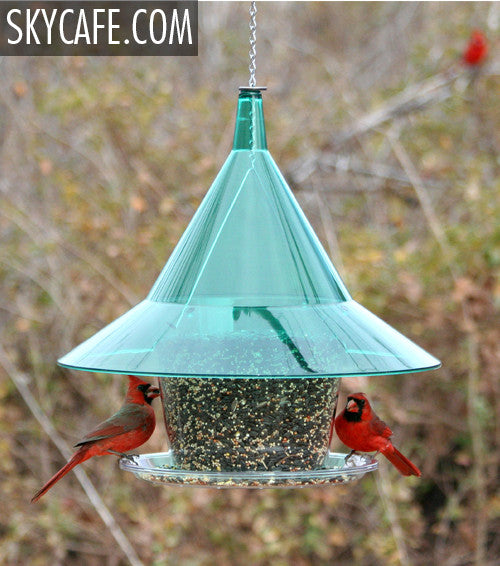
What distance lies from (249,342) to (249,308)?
0.13m

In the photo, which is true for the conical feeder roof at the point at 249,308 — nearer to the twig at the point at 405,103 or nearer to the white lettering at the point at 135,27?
the twig at the point at 405,103

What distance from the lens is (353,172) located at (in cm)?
796

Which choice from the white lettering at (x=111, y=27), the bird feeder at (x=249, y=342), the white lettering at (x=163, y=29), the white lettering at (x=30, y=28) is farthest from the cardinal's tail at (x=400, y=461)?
the white lettering at (x=30, y=28)

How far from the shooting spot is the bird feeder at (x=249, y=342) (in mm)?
2615

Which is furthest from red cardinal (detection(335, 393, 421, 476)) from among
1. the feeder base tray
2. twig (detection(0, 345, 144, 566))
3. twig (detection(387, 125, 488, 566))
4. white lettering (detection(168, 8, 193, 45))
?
white lettering (detection(168, 8, 193, 45))

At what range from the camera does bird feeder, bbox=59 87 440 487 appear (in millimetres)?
2615

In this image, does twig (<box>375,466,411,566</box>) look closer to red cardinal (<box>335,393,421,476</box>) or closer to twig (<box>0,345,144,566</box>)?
twig (<box>0,345,144,566</box>)

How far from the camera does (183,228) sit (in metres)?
7.27

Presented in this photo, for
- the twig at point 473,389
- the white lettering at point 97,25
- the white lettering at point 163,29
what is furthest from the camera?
the white lettering at point 97,25

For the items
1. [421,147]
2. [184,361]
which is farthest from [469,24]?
[184,361]

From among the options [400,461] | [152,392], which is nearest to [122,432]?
[152,392]

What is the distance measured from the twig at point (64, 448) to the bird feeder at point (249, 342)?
12.0 feet

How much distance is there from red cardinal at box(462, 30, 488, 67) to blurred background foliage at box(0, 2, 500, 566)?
0.14 m

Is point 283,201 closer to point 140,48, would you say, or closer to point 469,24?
point 140,48
